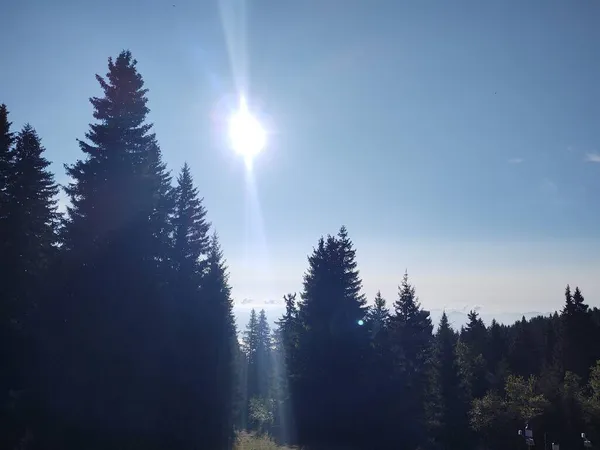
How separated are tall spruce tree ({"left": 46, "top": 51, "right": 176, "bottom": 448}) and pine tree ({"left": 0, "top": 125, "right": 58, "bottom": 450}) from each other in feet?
4.51

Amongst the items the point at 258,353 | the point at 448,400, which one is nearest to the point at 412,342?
the point at 448,400

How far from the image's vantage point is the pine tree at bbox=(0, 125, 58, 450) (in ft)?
60.5

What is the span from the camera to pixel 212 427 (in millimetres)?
22875

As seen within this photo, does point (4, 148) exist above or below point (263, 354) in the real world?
above

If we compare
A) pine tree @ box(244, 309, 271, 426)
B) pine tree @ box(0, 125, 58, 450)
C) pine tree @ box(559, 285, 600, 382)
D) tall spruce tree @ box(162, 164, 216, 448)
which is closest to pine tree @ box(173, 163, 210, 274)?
tall spruce tree @ box(162, 164, 216, 448)

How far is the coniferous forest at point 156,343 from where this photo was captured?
1805 cm

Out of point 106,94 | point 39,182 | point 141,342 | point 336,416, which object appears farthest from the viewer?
point 336,416

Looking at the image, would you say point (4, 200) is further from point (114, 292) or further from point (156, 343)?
point (156, 343)

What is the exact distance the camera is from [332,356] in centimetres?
2814

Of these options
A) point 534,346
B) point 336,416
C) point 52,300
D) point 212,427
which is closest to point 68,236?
point 52,300

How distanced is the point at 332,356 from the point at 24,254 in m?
18.7

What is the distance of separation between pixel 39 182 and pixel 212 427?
663 inches

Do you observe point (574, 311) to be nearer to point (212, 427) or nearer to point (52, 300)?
point (212, 427)

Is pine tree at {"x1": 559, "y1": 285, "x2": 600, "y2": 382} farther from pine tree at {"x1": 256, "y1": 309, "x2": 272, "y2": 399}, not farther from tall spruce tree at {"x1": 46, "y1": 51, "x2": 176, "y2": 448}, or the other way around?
tall spruce tree at {"x1": 46, "y1": 51, "x2": 176, "y2": 448}
